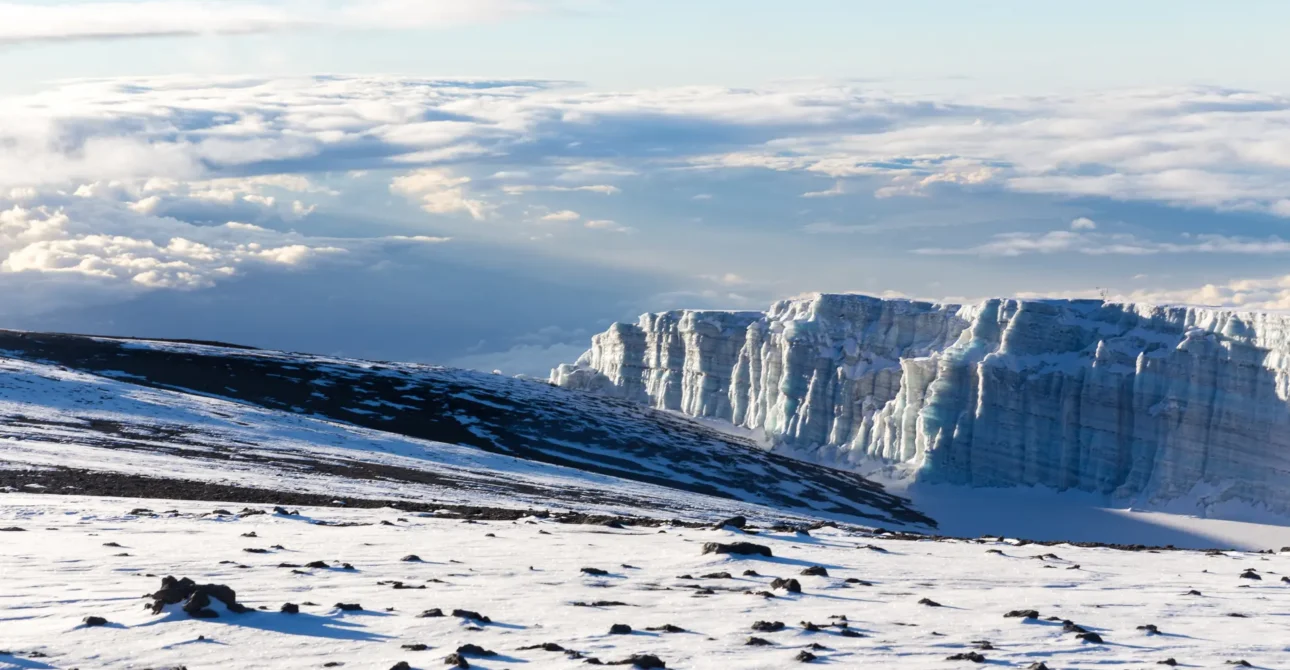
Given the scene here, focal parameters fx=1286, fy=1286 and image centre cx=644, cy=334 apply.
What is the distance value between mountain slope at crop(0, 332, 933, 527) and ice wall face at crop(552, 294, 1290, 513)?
10.6 meters

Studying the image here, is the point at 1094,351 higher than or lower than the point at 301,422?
higher

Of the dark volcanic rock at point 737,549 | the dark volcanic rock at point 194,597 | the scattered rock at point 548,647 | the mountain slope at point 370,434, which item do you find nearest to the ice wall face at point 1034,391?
the mountain slope at point 370,434

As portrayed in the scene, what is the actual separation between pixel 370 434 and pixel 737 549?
7804 centimetres

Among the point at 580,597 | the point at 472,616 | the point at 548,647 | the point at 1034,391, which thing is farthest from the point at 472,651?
the point at 1034,391

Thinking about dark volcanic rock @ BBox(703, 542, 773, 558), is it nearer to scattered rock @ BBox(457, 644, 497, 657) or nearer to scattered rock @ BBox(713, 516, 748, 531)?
scattered rock @ BBox(713, 516, 748, 531)

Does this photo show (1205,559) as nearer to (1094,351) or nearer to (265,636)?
(265,636)

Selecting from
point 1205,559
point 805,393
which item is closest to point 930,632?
point 1205,559

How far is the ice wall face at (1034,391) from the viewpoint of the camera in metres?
131

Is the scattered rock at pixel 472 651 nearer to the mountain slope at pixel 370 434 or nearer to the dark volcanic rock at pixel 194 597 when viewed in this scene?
the dark volcanic rock at pixel 194 597

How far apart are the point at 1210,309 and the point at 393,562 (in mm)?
124550

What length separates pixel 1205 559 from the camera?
42.9 m

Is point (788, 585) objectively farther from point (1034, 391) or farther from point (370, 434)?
point (1034, 391)

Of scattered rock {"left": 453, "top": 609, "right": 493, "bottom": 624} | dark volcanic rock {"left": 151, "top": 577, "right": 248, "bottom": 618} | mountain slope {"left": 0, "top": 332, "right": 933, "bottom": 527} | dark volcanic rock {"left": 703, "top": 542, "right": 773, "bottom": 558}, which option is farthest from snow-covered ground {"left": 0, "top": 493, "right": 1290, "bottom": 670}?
mountain slope {"left": 0, "top": 332, "right": 933, "bottom": 527}

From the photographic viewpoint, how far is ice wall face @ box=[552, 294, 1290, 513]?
131 meters
